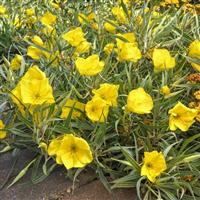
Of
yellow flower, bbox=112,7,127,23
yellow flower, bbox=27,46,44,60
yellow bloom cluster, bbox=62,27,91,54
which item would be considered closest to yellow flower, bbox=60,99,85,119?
yellow bloom cluster, bbox=62,27,91,54

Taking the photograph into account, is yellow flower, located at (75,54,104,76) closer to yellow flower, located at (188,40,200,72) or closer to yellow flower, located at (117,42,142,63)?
yellow flower, located at (117,42,142,63)

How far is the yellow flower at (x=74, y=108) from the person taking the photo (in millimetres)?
2053

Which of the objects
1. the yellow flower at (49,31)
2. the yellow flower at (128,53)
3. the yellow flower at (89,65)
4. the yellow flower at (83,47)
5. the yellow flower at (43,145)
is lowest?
the yellow flower at (43,145)

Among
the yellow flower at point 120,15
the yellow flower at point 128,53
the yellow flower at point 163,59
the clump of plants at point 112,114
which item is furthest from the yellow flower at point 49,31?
the yellow flower at point 163,59

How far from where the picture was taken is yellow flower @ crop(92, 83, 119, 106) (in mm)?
1966

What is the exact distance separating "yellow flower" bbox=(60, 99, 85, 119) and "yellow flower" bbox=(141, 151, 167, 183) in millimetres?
395

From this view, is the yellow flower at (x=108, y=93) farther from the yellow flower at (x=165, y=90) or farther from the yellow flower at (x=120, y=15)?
the yellow flower at (x=120, y=15)

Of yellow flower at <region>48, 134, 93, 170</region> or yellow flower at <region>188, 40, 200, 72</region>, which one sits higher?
yellow flower at <region>188, 40, 200, 72</region>

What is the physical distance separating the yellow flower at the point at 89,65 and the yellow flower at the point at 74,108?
0.15 meters

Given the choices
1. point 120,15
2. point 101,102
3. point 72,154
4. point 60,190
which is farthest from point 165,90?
point 120,15

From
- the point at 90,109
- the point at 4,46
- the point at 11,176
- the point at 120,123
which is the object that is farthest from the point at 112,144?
the point at 4,46

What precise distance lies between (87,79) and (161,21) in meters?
0.77

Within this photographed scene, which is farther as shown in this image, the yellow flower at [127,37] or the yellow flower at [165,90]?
the yellow flower at [127,37]

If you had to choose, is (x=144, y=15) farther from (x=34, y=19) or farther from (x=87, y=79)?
(x=34, y=19)
